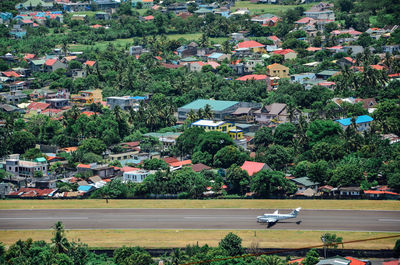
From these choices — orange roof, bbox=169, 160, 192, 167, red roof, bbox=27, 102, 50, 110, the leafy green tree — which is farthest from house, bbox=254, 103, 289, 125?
the leafy green tree

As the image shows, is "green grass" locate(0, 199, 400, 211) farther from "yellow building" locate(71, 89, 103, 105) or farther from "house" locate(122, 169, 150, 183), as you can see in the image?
"yellow building" locate(71, 89, 103, 105)

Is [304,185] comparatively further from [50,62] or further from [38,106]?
[50,62]

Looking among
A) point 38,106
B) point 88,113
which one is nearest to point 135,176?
point 88,113

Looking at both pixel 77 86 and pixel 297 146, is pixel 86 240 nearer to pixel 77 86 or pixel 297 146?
pixel 297 146

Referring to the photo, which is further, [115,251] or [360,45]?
[360,45]

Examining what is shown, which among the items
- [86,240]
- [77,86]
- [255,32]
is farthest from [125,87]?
[86,240]

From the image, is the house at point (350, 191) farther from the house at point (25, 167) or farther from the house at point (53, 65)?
the house at point (53, 65)
